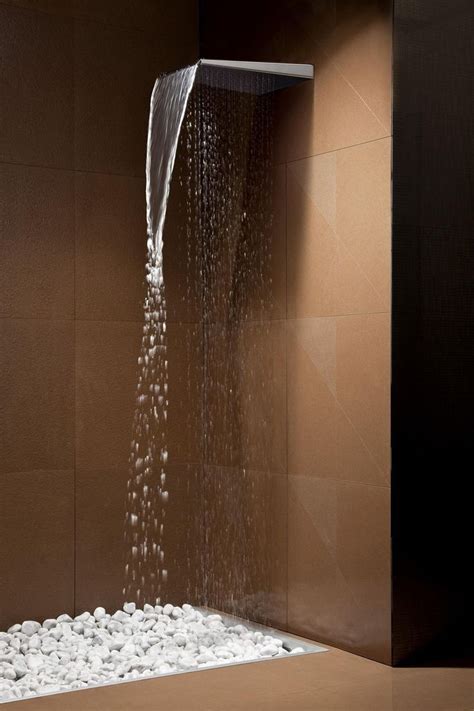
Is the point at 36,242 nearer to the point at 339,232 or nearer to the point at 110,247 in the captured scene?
the point at 110,247

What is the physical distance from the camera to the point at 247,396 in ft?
13.1

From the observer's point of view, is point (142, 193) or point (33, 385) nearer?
point (33, 385)

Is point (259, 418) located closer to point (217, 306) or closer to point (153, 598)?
point (217, 306)

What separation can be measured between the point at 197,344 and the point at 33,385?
29.6 inches

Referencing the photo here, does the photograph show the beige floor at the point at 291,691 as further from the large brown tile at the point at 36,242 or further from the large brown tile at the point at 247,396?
the large brown tile at the point at 36,242

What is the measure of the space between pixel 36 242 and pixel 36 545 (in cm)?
116

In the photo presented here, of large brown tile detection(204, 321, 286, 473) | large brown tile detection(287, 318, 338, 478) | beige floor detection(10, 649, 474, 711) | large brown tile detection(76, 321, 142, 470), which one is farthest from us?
large brown tile detection(76, 321, 142, 470)

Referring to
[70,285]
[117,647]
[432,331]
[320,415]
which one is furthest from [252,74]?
[117,647]

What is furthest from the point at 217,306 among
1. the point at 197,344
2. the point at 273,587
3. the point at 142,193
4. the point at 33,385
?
the point at 273,587

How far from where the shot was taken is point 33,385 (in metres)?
3.96

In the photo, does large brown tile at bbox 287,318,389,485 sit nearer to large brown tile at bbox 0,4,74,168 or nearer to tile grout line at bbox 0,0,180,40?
large brown tile at bbox 0,4,74,168

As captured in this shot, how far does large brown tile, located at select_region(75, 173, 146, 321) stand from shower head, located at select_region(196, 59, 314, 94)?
0.59m

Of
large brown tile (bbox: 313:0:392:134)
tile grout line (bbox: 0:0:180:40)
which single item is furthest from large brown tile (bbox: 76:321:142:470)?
large brown tile (bbox: 313:0:392:134)

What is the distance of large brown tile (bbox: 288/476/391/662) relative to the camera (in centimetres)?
345
